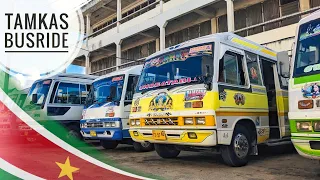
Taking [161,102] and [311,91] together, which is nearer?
[311,91]

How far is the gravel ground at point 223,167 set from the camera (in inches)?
205

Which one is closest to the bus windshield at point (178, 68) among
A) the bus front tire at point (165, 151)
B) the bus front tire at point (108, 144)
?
the bus front tire at point (165, 151)

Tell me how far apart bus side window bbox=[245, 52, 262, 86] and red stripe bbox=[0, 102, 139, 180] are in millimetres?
3303

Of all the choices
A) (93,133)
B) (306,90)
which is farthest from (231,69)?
(93,133)

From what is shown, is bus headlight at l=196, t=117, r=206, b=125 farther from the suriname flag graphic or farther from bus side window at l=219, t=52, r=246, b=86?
the suriname flag graphic

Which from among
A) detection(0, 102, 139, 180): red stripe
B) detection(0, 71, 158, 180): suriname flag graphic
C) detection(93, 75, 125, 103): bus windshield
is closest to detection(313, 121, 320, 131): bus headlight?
detection(0, 71, 158, 180): suriname flag graphic

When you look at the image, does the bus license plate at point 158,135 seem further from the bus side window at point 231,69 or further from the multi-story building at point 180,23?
the multi-story building at point 180,23

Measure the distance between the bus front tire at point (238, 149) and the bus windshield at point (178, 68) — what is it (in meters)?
1.30

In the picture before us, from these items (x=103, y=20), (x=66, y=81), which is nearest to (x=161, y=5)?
(x=66, y=81)

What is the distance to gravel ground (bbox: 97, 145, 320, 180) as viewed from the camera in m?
5.22

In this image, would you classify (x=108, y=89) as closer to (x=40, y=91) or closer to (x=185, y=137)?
(x=40, y=91)

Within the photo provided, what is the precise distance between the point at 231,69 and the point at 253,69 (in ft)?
2.74

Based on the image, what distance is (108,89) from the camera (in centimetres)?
902

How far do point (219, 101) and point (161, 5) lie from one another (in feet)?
40.0
